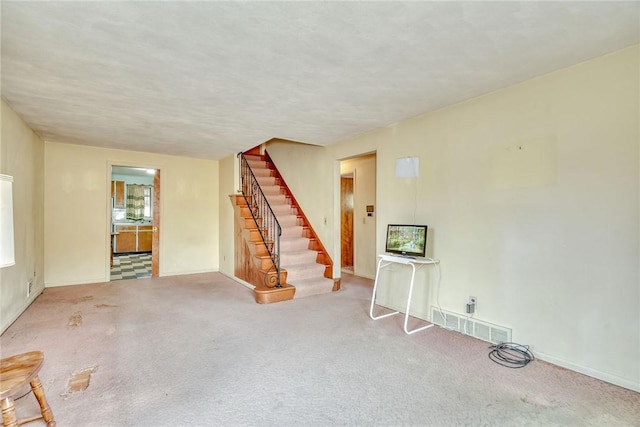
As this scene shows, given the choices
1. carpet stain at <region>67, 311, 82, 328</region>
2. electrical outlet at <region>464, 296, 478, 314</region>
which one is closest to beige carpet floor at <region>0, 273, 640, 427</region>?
carpet stain at <region>67, 311, 82, 328</region>

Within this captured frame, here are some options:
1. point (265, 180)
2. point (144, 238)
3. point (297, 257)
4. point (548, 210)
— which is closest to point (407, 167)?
point (548, 210)

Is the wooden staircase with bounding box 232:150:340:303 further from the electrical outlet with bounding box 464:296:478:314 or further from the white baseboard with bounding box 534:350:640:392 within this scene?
the white baseboard with bounding box 534:350:640:392

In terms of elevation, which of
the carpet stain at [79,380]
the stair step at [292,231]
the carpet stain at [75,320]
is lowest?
the carpet stain at [75,320]

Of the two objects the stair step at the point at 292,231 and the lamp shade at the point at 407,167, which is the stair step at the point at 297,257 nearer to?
the stair step at the point at 292,231

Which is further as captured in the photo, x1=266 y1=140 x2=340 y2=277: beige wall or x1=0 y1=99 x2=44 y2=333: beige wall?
x1=266 y1=140 x2=340 y2=277: beige wall

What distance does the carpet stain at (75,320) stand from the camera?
3.44m

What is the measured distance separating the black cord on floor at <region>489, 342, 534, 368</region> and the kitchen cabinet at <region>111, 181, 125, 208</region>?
1046 cm

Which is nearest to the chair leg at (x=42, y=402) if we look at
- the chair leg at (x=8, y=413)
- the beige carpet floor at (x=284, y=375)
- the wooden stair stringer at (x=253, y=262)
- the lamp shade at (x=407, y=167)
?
the beige carpet floor at (x=284, y=375)

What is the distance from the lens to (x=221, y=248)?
6520 mm

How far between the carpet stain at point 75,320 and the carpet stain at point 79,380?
1260 mm

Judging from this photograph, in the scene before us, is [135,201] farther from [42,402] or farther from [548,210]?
[548,210]

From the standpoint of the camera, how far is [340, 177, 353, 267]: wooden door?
686 cm

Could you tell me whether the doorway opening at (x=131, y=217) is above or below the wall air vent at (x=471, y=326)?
above

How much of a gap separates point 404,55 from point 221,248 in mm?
5347
